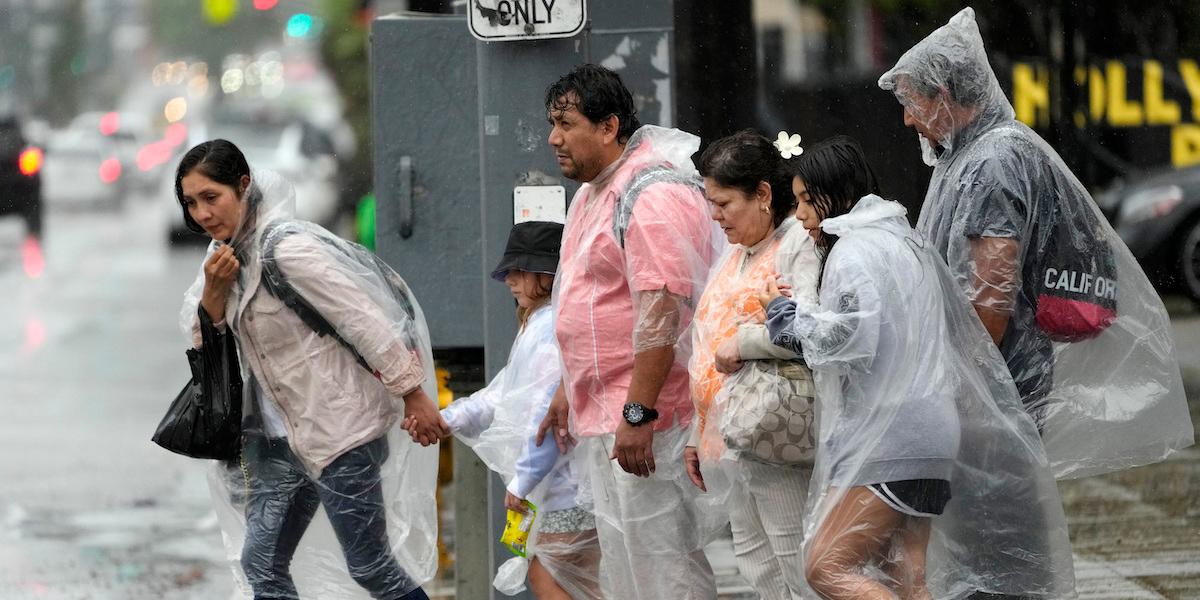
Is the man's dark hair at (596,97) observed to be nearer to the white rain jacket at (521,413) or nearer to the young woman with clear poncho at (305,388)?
the white rain jacket at (521,413)

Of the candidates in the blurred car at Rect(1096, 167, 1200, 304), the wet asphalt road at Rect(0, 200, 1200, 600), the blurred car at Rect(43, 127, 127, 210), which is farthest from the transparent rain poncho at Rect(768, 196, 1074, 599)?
the blurred car at Rect(43, 127, 127, 210)

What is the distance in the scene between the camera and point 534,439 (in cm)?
495

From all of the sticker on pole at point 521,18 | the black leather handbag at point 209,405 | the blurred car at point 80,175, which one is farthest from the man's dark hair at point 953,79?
the blurred car at point 80,175

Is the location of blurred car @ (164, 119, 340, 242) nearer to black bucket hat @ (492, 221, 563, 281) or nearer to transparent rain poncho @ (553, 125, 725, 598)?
black bucket hat @ (492, 221, 563, 281)

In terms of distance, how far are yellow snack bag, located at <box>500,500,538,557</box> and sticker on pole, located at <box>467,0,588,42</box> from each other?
1.43 m

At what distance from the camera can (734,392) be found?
13.8 ft

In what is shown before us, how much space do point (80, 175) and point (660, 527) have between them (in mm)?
32157

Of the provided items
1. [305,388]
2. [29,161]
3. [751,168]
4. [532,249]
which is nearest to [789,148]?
[751,168]

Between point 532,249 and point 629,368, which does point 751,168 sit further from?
point 532,249

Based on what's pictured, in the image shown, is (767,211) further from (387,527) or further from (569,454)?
(387,527)

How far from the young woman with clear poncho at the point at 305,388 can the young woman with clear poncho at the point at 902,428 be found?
50.3 inches

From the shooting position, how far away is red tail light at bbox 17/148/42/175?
81.2 ft

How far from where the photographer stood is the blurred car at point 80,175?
3453cm

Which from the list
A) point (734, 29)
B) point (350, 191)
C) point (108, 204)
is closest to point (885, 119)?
point (734, 29)
